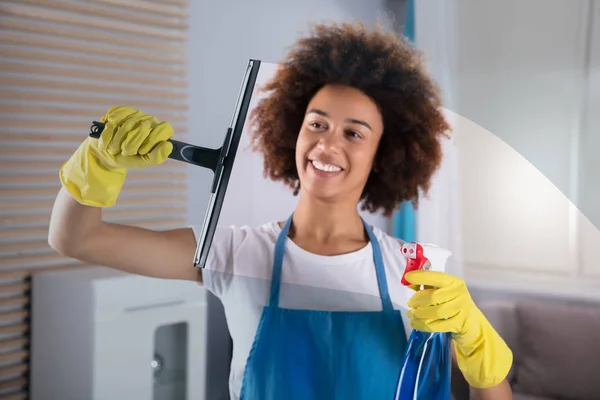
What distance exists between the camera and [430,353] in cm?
88

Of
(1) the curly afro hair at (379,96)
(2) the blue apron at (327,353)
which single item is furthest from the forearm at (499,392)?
(1) the curly afro hair at (379,96)

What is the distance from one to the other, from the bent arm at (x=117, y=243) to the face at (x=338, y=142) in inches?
9.0

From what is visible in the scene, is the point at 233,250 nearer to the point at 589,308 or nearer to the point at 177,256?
the point at 177,256

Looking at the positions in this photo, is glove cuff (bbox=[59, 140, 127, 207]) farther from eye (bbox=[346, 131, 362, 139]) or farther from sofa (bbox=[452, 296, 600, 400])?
sofa (bbox=[452, 296, 600, 400])

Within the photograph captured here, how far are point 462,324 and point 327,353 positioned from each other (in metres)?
0.23

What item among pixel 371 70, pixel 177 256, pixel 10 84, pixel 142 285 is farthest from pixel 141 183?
pixel 371 70

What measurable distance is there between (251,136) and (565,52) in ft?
1.51

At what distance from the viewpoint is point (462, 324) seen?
0.84 meters

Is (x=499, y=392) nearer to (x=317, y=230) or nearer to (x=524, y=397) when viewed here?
(x=524, y=397)

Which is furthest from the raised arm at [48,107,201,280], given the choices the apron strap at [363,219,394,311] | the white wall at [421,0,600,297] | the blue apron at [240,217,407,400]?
the white wall at [421,0,600,297]

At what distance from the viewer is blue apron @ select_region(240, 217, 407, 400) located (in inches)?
38.2

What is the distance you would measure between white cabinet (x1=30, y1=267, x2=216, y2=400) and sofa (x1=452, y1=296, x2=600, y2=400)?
0.88m

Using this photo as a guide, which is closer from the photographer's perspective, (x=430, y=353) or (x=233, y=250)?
(x=430, y=353)

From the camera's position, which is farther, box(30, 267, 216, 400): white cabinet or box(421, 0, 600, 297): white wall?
box(30, 267, 216, 400): white cabinet
